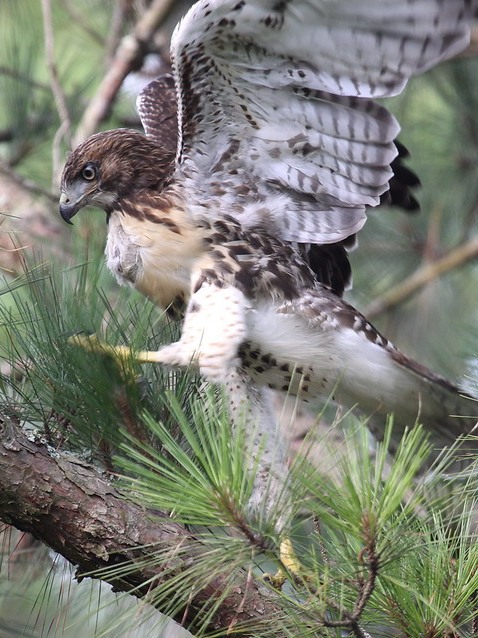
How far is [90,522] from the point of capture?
1944mm

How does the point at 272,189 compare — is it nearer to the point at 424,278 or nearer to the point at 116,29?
the point at 424,278

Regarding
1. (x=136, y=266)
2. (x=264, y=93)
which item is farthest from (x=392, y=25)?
(x=136, y=266)

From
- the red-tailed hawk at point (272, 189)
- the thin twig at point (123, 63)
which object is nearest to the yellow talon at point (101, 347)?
the red-tailed hawk at point (272, 189)

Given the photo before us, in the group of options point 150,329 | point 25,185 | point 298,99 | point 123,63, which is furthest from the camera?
point 123,63

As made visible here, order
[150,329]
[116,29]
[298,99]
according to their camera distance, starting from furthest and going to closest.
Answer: [116,29]
[298,99]
[150,329]

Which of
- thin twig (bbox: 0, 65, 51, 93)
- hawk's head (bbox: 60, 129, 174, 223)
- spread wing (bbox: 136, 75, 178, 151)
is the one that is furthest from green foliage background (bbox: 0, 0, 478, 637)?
spread wing (bbox: 136, 75, 178, 151)

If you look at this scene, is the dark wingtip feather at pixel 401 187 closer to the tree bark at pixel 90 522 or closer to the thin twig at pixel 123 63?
the thin twig at pixel 123 63

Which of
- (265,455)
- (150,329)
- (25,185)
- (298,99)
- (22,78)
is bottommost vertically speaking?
(265,455)

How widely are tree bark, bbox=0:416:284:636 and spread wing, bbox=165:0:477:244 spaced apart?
4.20 feet

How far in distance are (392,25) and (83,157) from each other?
102 centimetres

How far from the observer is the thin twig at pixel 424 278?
426cm

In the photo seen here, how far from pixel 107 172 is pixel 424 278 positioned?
171 cm

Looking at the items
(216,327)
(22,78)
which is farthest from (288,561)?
(22,78)

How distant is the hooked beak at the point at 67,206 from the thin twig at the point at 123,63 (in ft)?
3.45
